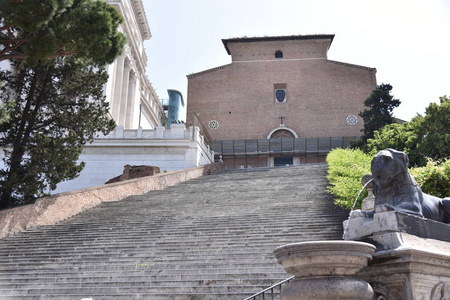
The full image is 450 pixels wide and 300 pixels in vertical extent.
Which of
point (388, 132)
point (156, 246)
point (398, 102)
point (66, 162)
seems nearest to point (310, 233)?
point (156, 246)

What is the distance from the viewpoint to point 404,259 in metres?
3.40

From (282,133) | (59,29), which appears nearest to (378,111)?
(282,133)

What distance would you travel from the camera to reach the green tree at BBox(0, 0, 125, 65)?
779cm

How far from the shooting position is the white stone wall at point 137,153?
2269 cm

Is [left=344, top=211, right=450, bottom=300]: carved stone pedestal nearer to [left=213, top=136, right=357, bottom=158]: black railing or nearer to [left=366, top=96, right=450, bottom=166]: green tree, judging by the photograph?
[left=366, top=96, right=450, bottom=166]: green tree

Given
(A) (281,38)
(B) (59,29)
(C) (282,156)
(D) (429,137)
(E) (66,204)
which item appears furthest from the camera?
(A) (281,38)

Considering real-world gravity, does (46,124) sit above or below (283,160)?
below

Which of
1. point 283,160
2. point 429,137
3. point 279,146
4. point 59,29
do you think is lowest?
point 59,29

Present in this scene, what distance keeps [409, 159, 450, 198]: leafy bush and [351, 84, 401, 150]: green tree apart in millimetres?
16241

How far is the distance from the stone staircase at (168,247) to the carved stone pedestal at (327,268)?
281 cm

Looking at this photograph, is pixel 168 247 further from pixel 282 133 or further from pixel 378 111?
pixel 282 133

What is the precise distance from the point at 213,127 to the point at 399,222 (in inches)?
1288

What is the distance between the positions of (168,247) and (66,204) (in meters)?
5.18

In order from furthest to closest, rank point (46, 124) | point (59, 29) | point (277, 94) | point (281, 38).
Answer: point (281, 38) → point (277, 94) → point (46, 124) → point (59, 29)
